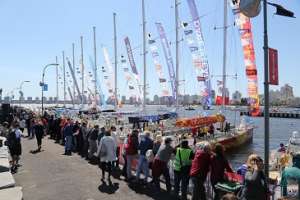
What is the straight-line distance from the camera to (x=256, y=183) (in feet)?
24.3

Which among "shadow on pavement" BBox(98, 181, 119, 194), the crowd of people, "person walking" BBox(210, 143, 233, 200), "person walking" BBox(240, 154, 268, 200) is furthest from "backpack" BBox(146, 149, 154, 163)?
"person walking" BBox(240, 154, 268, 200)

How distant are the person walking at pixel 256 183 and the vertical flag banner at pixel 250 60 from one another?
Result: 21.8 metres

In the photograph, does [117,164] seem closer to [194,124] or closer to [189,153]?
[189,153]

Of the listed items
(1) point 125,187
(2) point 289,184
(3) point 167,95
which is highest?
(3) point 167,95

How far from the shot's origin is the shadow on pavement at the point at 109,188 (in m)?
12.1

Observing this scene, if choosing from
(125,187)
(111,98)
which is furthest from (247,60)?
(111,98)

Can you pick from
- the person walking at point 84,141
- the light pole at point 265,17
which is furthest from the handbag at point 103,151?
the light pole at point 265,17

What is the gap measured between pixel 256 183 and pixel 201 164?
230 cm

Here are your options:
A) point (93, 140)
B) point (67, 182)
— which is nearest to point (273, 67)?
point (67, 182)

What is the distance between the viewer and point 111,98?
193ft

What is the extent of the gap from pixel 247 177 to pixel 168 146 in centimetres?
416

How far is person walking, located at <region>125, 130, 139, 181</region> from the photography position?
13188mm

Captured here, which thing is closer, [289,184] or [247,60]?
[289,184]

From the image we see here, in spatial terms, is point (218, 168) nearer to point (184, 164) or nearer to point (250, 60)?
point (184, 164)
